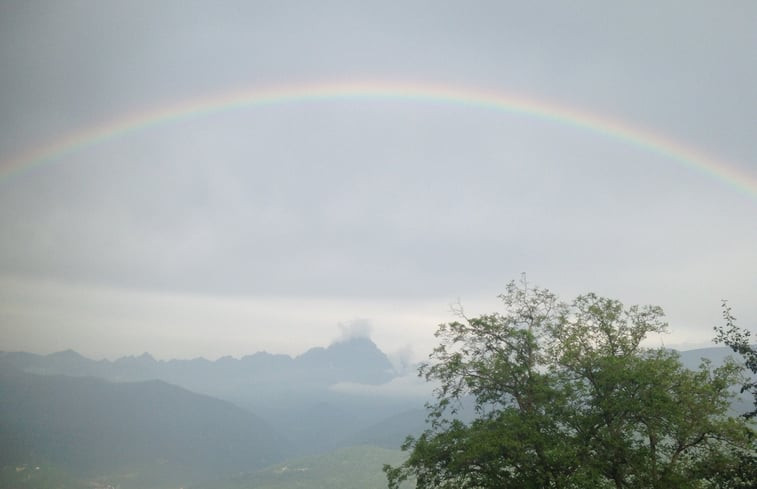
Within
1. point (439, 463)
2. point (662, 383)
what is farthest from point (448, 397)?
point (662, 383)

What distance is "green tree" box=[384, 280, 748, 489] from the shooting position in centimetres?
1984

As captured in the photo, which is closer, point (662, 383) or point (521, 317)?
point (662, 383)

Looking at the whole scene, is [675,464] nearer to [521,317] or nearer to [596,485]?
[596,485]

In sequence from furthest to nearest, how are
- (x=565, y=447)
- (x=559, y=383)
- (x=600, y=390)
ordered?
(x=559, y=383) < (x=600, y=390) < (x=565, y=447)

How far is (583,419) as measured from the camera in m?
21.5

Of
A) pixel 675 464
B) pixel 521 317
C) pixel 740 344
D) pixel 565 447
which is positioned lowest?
pixel 675 464

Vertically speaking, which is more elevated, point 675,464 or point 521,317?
point 521,317

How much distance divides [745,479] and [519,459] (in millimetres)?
9141

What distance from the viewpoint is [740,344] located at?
21.1m

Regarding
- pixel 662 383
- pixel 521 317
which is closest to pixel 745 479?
pixel 662 383

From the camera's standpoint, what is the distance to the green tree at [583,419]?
1984cm

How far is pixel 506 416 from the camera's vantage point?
873 inches

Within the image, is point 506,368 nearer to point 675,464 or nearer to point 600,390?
point 600,390

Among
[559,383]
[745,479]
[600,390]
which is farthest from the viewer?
[559,383]
